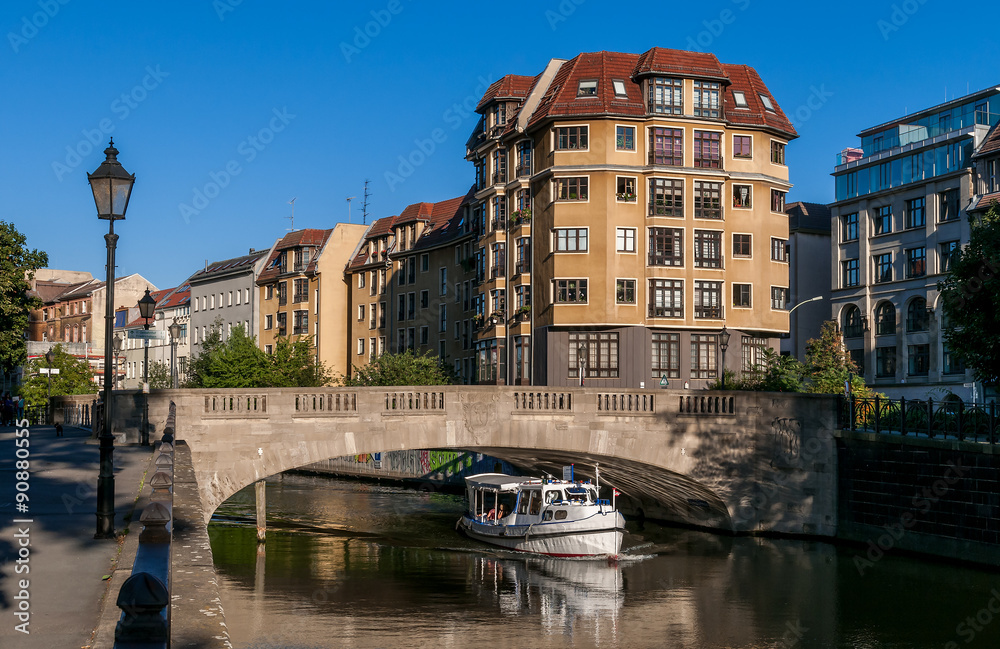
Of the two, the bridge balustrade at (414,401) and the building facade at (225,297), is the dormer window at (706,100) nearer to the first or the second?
the bridge balustrade at (414,401)

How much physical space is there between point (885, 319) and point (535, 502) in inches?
1593

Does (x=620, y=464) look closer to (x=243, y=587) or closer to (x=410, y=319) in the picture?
(x=243, y=587)

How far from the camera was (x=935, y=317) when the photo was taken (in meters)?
74.1

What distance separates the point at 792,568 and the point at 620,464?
8821 millimetres

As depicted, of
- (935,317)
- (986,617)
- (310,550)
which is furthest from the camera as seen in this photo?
(935,317)

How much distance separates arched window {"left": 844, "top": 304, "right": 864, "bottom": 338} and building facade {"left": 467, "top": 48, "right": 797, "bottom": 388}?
60.8 feet

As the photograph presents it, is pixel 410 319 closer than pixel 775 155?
No

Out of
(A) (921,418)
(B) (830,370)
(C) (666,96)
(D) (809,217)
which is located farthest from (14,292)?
(D) (809,217)

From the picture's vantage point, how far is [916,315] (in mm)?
76312

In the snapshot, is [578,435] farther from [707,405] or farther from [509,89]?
[509,89]

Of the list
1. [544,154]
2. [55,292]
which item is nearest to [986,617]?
A: [544,154]
